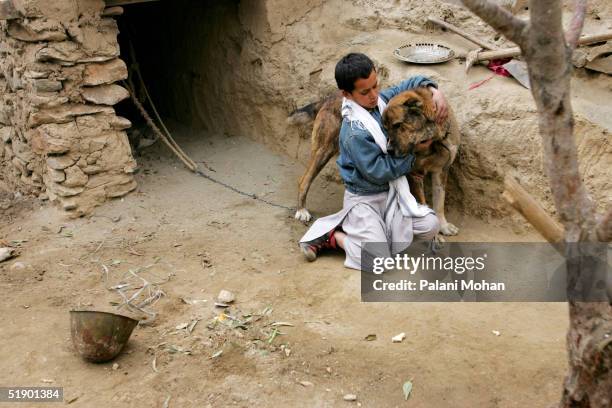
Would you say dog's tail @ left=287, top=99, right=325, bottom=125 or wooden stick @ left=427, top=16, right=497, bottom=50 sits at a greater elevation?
wooden stick @ left=427, top=16, right=497, bottom=50

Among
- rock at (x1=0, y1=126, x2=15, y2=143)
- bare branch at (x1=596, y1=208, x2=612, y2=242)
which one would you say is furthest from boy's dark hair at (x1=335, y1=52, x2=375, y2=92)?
rock at (x1=0, y1=126, x2=15, y2=143)

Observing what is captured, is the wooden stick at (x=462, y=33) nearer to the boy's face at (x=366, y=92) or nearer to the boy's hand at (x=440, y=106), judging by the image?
the boy's hand at (x=440, y=106)

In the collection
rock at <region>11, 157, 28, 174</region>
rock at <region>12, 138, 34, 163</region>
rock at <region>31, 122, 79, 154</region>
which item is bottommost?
rock at <region>11, 157, 28, 174</region>

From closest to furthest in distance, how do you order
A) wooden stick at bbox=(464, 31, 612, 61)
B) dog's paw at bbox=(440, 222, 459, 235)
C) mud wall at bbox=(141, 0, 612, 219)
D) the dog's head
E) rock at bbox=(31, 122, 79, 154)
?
the dog's head
wooden stick at bbox=(464, 31, 612, 61)
mud wall at bbox=(141, 0, 612, 219)
dog's paw at bbox=(440, 222, 459, 235)
rock at bbox=(31, 122, 79, 154)

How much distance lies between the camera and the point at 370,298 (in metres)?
4.10

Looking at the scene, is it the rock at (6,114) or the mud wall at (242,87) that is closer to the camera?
the mud wall at (242,87)

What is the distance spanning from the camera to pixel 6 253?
4852mm

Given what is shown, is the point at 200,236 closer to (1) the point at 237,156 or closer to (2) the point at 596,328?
(1) the point at 237,156

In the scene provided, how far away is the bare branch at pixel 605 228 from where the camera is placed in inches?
88.7

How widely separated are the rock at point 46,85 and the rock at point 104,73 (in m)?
0.22

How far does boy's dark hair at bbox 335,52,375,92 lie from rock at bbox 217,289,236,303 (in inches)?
62.5

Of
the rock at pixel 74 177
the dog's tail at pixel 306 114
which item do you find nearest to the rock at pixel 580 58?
the dog's tail at pixel 306 114

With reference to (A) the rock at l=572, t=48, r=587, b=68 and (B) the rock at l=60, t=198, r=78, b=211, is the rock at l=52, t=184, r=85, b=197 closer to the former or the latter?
(B) the rock at l=60, t=198, r=78, b=211

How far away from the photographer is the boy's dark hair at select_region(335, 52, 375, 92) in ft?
13.1
